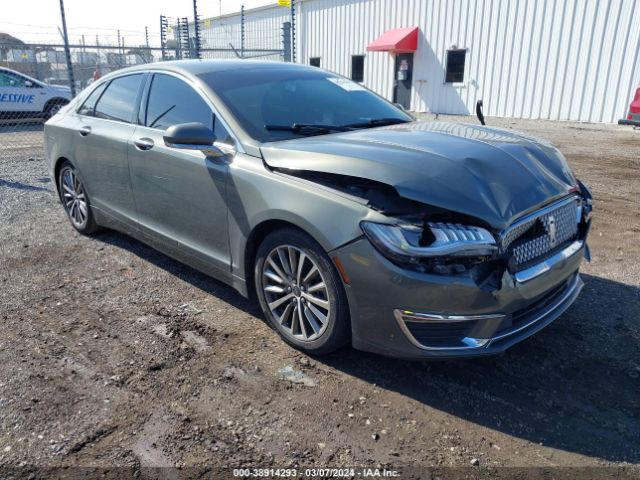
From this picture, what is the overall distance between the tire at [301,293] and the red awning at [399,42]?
17.6 meters

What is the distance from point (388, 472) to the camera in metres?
2.23

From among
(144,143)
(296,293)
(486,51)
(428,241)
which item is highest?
(486,51)

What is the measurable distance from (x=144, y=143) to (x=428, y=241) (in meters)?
2.49

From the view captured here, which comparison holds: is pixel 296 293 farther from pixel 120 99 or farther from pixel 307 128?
pixel 120 99

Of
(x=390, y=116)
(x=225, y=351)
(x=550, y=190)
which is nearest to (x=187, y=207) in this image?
(x=225, y=351)

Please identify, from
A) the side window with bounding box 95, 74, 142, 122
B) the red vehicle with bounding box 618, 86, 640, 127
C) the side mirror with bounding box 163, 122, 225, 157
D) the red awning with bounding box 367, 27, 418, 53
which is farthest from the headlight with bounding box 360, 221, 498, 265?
the red awning with bounding box 367, 27, 418, 53

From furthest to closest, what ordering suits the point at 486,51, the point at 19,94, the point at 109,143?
the point at 486,51, the point at 19,94, the point at 109,143

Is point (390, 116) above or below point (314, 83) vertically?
below

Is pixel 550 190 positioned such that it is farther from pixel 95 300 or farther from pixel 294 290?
pixel 95 300

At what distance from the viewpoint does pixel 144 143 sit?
389 centimetres

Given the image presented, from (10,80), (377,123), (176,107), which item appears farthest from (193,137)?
(10,80)

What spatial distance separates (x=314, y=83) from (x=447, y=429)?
276 cm

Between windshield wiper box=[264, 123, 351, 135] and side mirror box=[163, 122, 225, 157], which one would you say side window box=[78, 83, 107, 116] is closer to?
side mirror box=[163, 122, 225, 157]

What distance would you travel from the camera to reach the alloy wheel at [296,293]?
2.89 m
